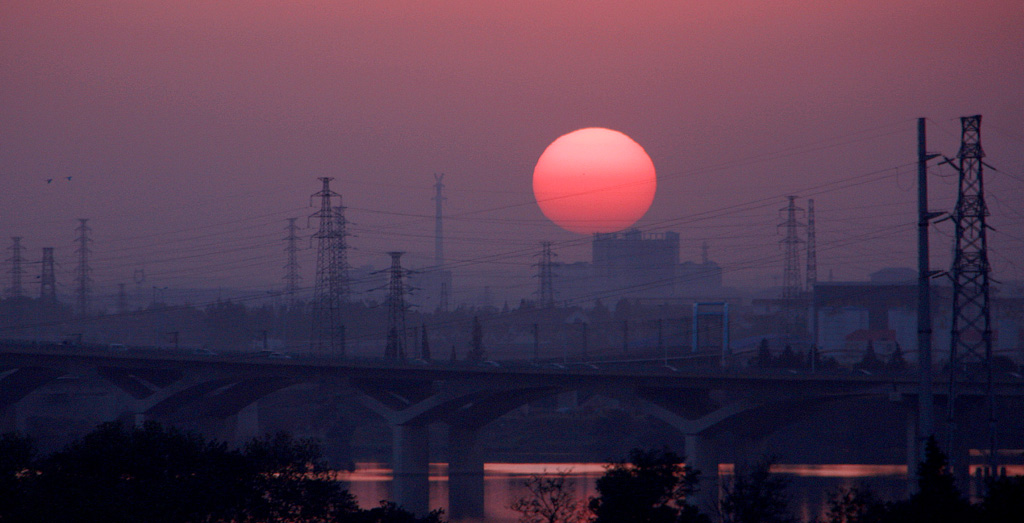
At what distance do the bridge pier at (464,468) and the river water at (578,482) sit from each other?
466mm

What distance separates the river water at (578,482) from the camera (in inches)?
1636

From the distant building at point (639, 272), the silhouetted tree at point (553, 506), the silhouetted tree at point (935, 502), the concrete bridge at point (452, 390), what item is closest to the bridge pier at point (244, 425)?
the concrete bridge at point (452, 390)

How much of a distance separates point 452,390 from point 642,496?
3007cm

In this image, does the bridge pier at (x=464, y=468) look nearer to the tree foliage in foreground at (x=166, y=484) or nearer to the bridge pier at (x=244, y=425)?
the bridge pier at (x=244, y=425)

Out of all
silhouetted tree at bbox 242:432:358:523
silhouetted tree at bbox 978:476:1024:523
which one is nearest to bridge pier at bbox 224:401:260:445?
silhouetted tree at bbox 242:432:358:523

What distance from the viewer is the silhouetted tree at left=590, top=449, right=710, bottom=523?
61.1ft

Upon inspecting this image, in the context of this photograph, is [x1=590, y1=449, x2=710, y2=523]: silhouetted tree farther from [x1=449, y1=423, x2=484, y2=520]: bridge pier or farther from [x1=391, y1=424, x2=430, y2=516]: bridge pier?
[x1=391, y1=424, x2=430, y2=516]: bridge pier

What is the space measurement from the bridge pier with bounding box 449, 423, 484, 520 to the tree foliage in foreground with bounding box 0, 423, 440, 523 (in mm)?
22677

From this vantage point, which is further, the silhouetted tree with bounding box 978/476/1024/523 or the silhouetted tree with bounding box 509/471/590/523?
the silhouetted tree with bounding box 509/471/590/523

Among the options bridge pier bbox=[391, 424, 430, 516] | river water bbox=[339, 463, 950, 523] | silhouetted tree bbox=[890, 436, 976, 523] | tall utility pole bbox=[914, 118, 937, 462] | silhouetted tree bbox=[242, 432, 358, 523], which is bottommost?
river water bbox=[339, 463, 950, 523]

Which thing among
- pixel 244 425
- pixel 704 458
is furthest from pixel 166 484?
pixel 244 425

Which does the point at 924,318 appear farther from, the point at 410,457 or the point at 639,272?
the point at 639,272

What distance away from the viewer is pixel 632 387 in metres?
45.6

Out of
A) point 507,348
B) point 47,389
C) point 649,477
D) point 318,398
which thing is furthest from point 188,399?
point 507,348
